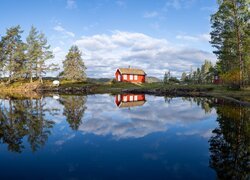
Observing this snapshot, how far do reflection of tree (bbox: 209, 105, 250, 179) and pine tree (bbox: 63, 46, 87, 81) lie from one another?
265ft

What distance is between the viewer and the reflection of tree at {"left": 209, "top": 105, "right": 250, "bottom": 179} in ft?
28.5

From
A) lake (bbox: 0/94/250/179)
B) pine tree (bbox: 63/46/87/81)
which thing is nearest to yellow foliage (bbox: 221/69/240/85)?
lake (bbox: 0/94/250/179)

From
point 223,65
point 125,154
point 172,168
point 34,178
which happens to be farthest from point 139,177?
point 223,65

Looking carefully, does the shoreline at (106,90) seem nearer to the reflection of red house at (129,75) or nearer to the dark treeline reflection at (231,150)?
the reflection of red house at (129,75)

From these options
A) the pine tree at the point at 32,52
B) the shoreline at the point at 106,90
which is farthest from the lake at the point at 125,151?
the pine tree at the point at 32,52

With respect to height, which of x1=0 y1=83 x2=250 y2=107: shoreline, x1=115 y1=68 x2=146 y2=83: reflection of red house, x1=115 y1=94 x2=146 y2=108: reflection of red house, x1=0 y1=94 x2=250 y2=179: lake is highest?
x1=115 y1=68 x2=146 y2=83: reflection of red house

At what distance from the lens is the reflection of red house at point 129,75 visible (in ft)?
297

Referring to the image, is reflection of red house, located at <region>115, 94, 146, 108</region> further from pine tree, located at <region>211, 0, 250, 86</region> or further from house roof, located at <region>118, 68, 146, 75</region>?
house roof, located at <region>118, 68, 146, 75</region>

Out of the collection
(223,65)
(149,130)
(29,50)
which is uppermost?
(29,50)

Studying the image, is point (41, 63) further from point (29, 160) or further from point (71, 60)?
point (29, 160)

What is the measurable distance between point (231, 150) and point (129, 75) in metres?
81.4

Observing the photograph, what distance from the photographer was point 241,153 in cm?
1073

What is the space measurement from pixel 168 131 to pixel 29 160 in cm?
953

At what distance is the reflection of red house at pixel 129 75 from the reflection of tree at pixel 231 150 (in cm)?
7402
